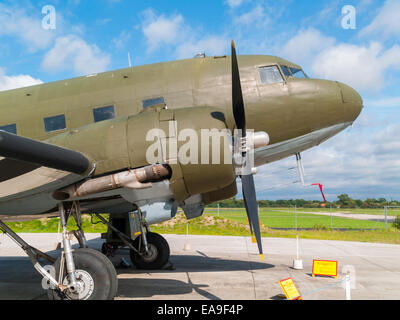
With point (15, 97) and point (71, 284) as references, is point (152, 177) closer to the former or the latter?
point (71, 284)

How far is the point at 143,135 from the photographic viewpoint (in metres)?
5.70

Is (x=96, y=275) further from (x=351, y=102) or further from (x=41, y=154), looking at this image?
(x=351, y=102)

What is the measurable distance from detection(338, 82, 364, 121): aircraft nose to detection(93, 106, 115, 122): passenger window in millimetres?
5429

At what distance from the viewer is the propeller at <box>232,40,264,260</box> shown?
6070 mm

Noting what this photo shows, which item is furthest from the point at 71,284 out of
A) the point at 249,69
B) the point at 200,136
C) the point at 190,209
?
the point at 249,69

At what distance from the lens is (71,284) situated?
582cm

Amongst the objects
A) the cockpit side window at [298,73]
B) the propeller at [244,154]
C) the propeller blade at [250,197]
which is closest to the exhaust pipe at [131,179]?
the propeller at [244,154]

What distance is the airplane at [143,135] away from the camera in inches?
224

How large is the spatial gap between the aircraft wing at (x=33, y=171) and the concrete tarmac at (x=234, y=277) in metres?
2.62

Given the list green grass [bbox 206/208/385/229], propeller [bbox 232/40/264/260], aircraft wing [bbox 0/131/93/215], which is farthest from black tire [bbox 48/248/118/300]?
green grass [bbox 206/208/385/229]

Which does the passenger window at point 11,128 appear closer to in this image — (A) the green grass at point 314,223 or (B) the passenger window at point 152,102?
(B) the passenger window at point 152,102

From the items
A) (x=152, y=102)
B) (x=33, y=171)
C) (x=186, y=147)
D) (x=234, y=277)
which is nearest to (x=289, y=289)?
(x=234, y=277)

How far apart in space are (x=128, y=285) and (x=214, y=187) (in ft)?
14.5

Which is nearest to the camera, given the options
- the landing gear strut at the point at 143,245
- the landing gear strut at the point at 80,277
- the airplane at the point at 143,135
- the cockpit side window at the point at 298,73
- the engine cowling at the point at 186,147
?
the engine cowling at the point at 186,147
